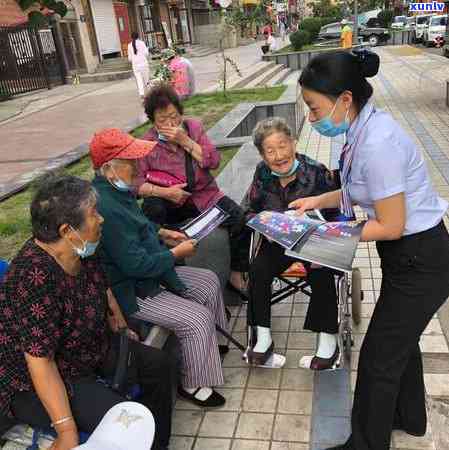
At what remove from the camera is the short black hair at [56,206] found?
196 cm

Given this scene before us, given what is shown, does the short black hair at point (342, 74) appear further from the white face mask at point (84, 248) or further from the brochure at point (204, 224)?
the brochure at point (204, 224)

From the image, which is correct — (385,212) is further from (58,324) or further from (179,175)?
(179,175)

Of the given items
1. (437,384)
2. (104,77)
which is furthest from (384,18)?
(437,384)

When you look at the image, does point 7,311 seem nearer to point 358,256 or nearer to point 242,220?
point 242,220

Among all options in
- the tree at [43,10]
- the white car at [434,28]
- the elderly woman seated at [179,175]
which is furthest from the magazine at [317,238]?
the white car at [434,28]

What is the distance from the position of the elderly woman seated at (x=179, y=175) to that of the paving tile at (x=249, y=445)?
4.44ft

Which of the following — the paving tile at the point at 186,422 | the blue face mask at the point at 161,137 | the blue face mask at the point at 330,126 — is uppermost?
the blue face mask at the point at 330,126

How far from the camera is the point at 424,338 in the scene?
317cm

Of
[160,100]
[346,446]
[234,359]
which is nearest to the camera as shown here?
[346,446]

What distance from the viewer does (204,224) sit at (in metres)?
3.18

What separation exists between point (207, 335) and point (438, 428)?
1239 mm

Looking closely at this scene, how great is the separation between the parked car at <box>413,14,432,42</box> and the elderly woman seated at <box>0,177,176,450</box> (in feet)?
98.0

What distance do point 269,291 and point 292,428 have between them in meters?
0.75

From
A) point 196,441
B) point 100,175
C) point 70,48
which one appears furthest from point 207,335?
point 70,48
